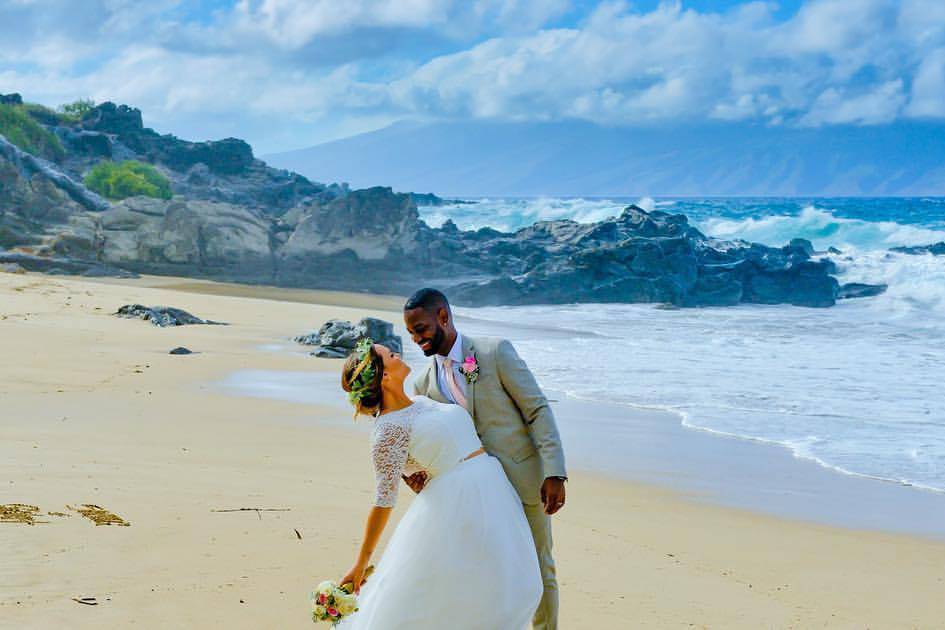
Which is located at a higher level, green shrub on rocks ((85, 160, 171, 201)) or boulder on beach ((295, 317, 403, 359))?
green shrub on rocks ((85, 160, 171, 201))

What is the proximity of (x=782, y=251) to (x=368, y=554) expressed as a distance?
4291cm

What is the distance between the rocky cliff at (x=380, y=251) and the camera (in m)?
36.0

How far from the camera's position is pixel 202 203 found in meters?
39.2

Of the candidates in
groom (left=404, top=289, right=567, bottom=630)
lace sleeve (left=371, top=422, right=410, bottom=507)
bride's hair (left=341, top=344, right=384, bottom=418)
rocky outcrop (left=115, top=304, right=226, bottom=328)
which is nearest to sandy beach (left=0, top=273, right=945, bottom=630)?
groom (left=404, top=289, right=567, bottom=630)

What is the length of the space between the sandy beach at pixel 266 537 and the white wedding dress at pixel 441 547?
4.69 feet

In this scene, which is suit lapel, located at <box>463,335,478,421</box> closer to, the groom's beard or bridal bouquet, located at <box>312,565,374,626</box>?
the groom's beard

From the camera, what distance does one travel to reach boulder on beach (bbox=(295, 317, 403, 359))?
1730 cm

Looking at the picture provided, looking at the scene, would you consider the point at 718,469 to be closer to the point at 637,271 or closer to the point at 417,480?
the point at 417,480

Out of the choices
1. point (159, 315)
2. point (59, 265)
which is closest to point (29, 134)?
point (59, 265)

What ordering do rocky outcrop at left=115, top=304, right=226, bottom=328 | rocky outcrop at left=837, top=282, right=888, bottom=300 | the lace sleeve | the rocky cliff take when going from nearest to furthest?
the lace sleeve < rocky outcrop at left=115, top=304, right=226, bottom=328 < the rocky cliff < rocky outcrop at left=837, top=282, right=888, bottom=300

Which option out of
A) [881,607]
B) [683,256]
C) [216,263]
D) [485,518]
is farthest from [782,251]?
[485,518]

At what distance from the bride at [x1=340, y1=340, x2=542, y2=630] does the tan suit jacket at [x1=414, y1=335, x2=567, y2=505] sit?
1.73ft

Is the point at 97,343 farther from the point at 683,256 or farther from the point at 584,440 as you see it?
the point at 683,256

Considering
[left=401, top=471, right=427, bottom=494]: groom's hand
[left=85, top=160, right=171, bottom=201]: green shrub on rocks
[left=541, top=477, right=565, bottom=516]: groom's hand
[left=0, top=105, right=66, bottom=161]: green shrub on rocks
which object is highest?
[left=0, top=105, right=66, bottom=161]: green shrub on rocks
